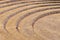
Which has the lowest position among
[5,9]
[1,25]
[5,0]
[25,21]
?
[1,25]

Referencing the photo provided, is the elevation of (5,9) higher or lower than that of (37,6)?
lower

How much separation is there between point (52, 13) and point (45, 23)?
341mm

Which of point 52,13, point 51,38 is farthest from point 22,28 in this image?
point 52,13

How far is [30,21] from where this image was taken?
1517mm

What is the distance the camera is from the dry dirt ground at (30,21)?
1173 millimetres

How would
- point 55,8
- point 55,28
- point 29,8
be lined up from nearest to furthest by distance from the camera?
point 55,28 → point 29,8 → point 55,8

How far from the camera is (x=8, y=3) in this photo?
6.41ft

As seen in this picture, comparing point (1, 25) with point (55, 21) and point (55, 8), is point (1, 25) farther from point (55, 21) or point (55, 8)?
point (55, 8)

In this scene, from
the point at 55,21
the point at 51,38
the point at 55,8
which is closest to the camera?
the point at 51,38

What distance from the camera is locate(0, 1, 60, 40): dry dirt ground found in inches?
46.2

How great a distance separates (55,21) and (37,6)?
40 centimetres

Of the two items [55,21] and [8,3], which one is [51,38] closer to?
[55,21]

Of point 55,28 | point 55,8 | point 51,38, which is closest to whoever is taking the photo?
point 51,38

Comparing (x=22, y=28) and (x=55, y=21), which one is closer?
(x=22, y=28)
